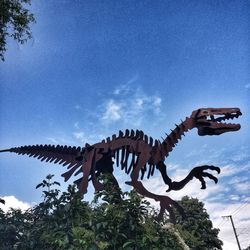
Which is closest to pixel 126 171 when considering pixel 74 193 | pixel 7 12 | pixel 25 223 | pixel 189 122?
pixel 74 193

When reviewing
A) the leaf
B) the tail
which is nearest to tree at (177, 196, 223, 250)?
the tail

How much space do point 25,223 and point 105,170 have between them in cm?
331

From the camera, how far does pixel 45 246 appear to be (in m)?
9.70

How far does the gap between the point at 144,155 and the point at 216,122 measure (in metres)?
2.33

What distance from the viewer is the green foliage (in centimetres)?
775

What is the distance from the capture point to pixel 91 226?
8.08 m

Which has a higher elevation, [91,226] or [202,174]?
[202,174]

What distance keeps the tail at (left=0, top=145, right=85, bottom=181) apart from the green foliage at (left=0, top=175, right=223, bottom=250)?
1329mm

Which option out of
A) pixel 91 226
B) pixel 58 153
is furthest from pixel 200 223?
pixel 91 226

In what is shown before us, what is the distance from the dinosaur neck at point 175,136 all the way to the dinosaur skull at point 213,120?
0.71 ft

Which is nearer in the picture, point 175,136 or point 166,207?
point 166,207

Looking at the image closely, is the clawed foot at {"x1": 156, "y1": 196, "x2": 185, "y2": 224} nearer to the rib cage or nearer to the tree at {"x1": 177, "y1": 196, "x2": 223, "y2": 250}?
the rib cage

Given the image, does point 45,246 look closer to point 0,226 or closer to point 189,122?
point 0,226

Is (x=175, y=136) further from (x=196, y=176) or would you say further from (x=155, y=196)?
(x=155, y=196)
